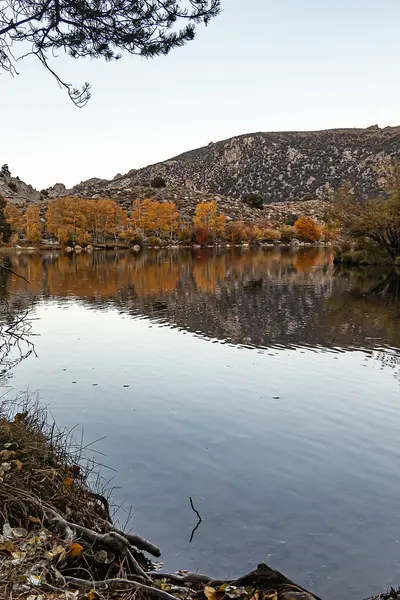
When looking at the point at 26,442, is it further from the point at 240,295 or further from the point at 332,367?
the point at 240,295

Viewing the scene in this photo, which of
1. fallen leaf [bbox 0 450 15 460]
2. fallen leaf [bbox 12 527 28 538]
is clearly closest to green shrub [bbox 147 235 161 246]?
fallen leaf [bbox 0 450 15 460]

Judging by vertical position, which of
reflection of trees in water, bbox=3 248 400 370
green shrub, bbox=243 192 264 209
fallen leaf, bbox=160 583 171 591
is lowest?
reflection of trees in water, bbox=3 248 400 370

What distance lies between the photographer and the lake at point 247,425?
531cm

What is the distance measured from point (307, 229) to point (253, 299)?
7670cm

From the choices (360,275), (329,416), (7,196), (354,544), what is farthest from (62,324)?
(7,196)

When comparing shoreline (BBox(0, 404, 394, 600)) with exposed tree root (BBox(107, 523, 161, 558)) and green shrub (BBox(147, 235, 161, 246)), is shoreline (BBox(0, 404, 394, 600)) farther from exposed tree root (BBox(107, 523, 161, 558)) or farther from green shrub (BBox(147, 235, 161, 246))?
green shrub (BBox(147, 235, 161, 246))

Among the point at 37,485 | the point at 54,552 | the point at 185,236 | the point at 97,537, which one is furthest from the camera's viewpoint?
the point at 185,236

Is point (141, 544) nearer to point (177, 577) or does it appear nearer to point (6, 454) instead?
point (177, 577)

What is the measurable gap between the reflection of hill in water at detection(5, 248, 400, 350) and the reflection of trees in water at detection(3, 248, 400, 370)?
0.03 m

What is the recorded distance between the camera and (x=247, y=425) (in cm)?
879

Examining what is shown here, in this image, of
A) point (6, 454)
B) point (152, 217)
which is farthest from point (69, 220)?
point (6, 454)

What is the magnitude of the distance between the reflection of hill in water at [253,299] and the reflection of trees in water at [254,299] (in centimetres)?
3

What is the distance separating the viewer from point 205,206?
293ft

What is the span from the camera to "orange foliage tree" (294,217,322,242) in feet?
318
